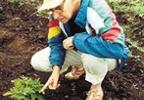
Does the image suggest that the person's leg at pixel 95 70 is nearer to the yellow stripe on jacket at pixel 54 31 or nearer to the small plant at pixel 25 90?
the yellow stripe on jacket at pixel 54 31

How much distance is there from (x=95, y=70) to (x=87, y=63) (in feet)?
0.25

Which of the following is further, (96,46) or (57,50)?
(57,50)

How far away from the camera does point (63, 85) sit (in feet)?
11.7

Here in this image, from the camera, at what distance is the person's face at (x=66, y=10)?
9.16 feet

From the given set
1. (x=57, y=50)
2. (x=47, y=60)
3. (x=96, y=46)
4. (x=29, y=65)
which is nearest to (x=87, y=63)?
(x=96, y=46)

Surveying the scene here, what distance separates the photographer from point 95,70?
3107mm

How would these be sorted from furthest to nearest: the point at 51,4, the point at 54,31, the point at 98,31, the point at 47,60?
1. the point at 47,60
2. the point at 54,31
3. the point at 98,31
4. the point at 51,4

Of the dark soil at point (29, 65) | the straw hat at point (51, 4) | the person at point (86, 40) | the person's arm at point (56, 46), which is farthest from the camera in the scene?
the dark soil at point (29, 65)

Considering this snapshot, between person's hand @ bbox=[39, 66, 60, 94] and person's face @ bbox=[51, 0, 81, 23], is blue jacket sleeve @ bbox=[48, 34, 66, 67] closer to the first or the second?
person's hand @ bbox=[39, 66, 60, 94]

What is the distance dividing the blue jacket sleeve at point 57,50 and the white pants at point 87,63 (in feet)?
0.39

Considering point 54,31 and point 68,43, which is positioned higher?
point 54,31

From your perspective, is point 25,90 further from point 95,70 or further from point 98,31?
point 98,31

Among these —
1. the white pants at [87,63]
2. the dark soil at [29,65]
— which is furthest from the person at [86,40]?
the dark soil at [29,65]

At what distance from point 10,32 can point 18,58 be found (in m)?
0.46
